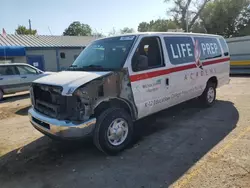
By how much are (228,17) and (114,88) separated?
116 ft

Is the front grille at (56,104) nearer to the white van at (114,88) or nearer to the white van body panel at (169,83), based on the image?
the white van at (114,88)

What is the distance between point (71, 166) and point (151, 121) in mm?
2846

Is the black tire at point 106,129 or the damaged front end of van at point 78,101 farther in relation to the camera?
the black tire at point 106,129

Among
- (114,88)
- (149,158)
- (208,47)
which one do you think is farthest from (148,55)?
(208,47)

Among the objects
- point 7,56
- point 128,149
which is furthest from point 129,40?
point 7,56

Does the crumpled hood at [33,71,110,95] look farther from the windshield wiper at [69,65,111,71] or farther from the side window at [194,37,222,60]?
the side window at [194,37,222,60]

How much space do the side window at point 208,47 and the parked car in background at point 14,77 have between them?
881 centimetres

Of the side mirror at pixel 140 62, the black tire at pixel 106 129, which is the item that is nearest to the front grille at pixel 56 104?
the black tire at pixel 106 129

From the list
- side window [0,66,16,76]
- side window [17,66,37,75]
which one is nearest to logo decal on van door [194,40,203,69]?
side window [17,66,37,75]

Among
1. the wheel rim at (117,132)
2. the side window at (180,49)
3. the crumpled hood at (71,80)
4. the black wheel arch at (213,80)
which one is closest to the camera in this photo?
the crumpled hood at (71,80)

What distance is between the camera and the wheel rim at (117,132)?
444cm

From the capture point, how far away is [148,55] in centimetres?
518

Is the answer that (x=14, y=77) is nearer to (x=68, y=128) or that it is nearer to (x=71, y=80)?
(x=71, y=80)

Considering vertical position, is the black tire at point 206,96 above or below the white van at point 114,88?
below
